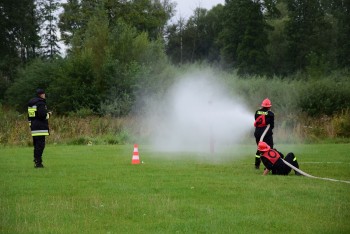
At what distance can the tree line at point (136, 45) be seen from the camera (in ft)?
150

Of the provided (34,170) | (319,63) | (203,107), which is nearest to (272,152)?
(34,170)

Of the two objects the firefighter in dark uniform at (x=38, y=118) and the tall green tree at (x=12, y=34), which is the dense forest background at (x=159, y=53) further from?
the firefighter in dark uniform at (x=38, y=118)

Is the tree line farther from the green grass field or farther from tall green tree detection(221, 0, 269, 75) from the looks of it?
the green grass field

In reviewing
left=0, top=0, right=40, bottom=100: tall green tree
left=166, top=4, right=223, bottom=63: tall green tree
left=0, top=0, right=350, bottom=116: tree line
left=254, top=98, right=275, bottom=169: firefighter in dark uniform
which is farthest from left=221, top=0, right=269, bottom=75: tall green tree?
left=254, top=98, right=275, bottom=169: firefighter in dark uniform

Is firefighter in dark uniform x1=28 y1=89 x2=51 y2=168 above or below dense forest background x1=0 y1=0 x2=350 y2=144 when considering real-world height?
below

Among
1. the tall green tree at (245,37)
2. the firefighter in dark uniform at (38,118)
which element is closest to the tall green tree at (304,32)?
the tall green tree at (245,37)

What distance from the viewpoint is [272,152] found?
14.0 meters

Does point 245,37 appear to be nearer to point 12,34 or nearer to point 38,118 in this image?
point 12,34

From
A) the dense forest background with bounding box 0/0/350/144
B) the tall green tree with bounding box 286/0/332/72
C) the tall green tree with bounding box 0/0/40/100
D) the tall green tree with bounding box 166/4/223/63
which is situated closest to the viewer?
the dense forest background with bounding box 0/0/350/144

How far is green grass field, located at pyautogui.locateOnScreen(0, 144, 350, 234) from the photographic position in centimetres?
823

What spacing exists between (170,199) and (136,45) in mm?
37384

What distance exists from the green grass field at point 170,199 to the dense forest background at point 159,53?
61.7 feet

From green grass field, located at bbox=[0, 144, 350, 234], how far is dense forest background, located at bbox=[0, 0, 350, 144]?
61.7 ft

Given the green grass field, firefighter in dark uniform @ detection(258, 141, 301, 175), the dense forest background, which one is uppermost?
the dense forest background
